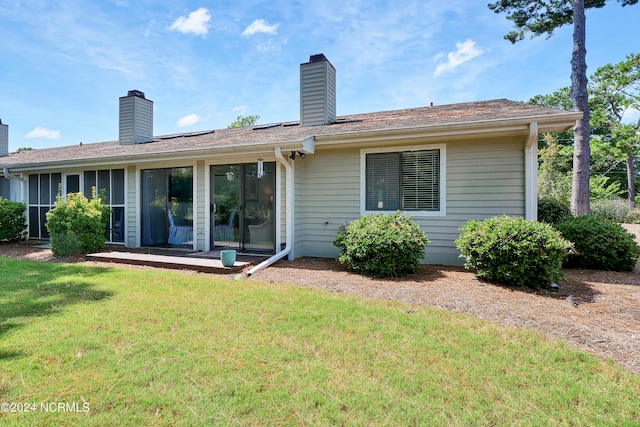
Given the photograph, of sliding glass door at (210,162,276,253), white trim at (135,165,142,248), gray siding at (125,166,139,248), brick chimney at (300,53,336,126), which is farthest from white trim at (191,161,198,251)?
brick chimney at (300,53,336,126)

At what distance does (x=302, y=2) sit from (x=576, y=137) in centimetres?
868

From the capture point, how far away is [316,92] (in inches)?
336

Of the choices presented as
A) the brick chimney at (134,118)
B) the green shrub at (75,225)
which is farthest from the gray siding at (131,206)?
the brick chimney at (134,118)

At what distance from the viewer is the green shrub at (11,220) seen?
9.12 metres

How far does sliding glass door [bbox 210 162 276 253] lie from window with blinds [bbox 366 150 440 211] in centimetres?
220

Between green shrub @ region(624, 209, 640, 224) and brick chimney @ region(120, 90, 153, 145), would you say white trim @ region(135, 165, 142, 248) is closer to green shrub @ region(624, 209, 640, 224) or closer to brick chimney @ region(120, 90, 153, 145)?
brick chimney @ region(120, 90, 153, 145)

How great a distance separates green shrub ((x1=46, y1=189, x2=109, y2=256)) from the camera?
738 cm

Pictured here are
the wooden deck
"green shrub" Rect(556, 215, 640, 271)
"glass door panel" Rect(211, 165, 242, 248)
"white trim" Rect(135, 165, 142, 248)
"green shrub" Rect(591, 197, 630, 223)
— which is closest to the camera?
"green shrub" Rect(556, 215, 640, 271)

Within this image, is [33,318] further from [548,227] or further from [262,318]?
[548,227]

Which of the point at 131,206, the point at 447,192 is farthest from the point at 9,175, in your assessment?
the point at 447,192

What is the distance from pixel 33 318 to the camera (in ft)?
11.2

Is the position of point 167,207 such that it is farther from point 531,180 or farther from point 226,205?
point 531,180

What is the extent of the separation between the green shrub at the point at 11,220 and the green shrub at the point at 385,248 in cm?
989

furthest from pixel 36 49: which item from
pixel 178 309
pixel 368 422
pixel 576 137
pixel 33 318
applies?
pixel 576 137
